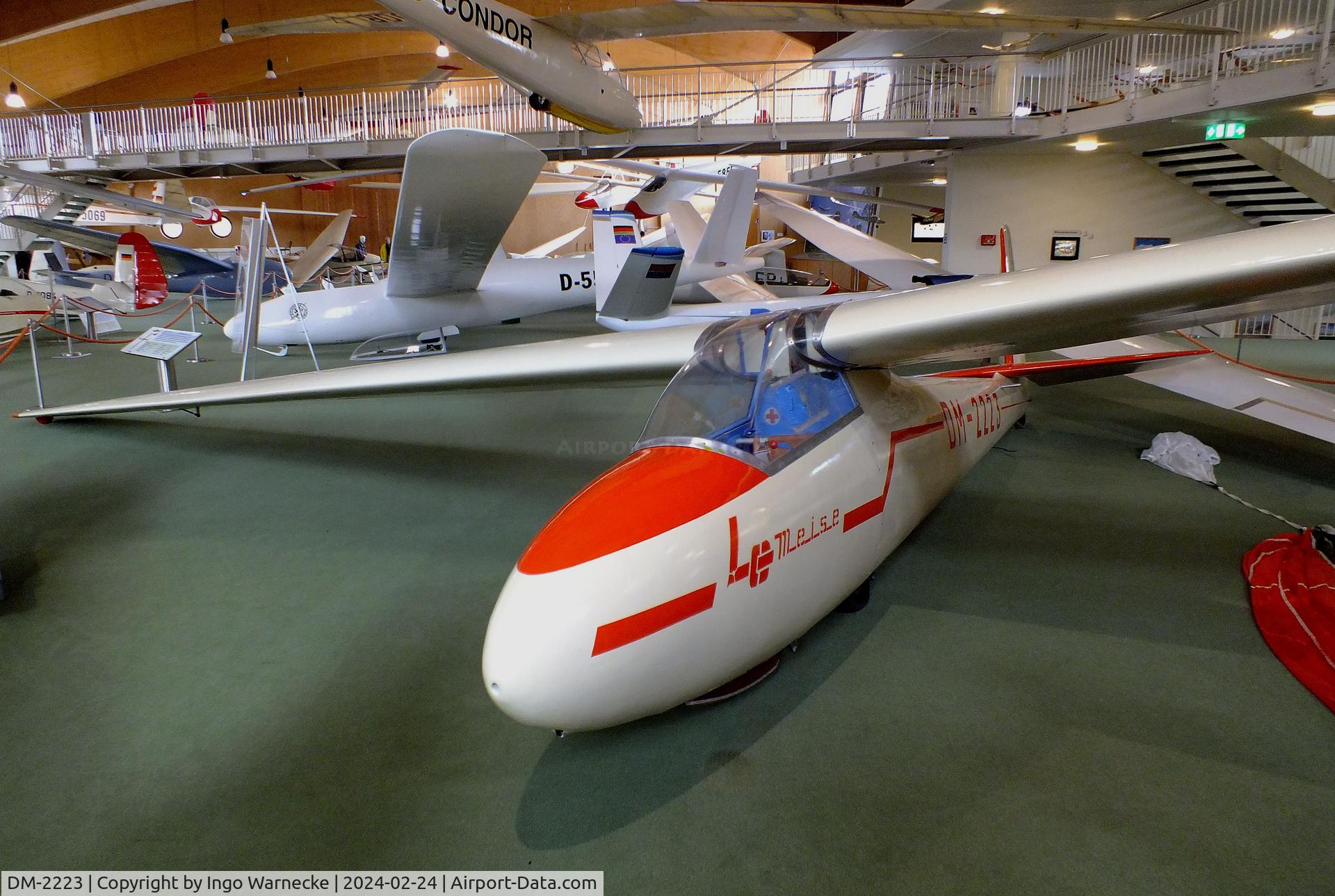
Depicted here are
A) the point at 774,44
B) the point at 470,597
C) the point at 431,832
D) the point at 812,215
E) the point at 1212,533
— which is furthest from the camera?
the point at 774,44

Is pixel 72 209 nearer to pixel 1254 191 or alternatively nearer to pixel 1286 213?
pixel 1254 191

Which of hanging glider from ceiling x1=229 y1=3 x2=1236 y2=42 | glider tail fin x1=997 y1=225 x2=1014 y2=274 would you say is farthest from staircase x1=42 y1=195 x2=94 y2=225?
glider tail fin x1=997 y1=225 x2=1014 y2=274

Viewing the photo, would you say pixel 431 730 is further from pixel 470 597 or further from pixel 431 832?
pixel 470 597

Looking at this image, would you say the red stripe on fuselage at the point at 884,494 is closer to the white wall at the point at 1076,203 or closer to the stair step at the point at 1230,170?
the white wall at the point at 1076,203

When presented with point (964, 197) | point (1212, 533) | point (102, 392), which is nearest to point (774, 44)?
point (964, 197)

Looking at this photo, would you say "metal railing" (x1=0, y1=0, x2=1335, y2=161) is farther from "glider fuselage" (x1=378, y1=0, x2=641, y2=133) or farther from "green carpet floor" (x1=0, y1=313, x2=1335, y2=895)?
"green carpet floor" (x1=0, y1=313, x2=1335, y2=895)

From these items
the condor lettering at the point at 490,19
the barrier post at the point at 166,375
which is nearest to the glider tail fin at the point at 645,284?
the condor lettering at the point at 490,19

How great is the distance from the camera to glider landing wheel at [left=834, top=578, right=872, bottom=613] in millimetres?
3518

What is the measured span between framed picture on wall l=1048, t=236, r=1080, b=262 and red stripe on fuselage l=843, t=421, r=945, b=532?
12361 mm

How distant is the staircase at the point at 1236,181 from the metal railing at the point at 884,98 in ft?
4.46

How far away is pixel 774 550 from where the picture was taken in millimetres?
2592

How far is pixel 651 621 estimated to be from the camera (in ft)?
7.32

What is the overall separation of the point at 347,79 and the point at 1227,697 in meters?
40.1

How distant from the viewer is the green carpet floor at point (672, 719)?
2180 mm
